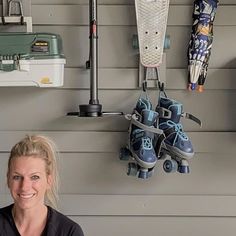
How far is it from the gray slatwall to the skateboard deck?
0.09 meters

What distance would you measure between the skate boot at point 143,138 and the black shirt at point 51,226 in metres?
0.34

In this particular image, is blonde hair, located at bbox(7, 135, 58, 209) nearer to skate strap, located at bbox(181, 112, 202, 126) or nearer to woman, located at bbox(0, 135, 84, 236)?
woman, located at bbox(0, 135, 84, 236)

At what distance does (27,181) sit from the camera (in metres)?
1.30

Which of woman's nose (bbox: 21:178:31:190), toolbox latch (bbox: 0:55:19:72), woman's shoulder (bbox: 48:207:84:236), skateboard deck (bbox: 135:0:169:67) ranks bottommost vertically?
woman's shoulder (bbox: 48:207:84:236)

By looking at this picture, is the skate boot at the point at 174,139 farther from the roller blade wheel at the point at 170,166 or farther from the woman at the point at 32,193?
the woman at the point at 32,193

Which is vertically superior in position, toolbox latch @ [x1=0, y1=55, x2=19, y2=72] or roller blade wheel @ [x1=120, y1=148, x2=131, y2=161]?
toolbox latch @ [x1=0, y1=55, x2=19, y2=72]

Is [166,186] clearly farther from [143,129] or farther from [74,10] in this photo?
[74,10]

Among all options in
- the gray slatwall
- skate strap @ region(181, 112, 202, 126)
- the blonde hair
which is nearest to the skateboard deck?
the gray slatwall

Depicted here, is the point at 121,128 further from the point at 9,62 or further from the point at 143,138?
the point at 9,62

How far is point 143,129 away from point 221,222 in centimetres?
48

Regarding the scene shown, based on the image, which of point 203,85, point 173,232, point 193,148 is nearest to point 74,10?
Result: point 203,85

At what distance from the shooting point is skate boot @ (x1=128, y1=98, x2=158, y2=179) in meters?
1.57

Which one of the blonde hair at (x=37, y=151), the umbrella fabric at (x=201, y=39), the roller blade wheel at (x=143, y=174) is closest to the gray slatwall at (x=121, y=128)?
the umbrella fabric at (x=201, y=39)

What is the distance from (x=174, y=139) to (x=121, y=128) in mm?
230
